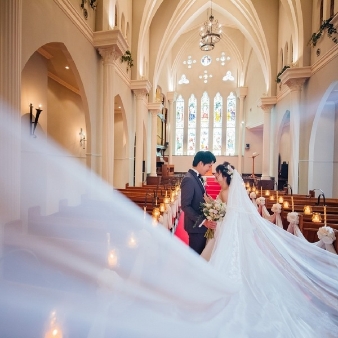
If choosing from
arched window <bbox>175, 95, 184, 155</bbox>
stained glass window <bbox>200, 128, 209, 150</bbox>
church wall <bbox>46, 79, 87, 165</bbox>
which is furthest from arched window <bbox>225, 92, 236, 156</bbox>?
church wall <bbox>46, 79, 87, 165</bbox>

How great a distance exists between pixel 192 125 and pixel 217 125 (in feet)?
7.46

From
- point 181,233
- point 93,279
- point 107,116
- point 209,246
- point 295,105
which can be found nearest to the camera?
point 93,279

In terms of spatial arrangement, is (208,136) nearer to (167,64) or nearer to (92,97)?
(167,64)

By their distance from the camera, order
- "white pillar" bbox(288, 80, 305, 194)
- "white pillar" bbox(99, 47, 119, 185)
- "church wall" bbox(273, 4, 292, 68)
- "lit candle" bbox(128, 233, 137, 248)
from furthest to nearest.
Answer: "church wall" bbox(273, 4, 292, 68), "white pillar" bbox(288, 80, 305, 194), "white pillar" bbox(99, 47, 119, 185), "lit candle" bbox(128, 233, 137, 248)

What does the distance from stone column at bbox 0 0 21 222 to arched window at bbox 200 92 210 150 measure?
730 inches

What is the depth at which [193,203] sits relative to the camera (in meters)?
2.93

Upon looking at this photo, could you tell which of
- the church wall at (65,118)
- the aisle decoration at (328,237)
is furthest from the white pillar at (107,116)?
the aisle decoration at (328,237)

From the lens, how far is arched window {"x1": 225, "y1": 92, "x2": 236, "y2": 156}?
20875mm

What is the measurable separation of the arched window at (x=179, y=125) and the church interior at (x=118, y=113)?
96.8 inches

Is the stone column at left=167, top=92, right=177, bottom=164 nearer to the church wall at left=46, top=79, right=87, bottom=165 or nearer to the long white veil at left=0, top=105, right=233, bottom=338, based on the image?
the church wall at left=46, top=79, right=87, bottom=165

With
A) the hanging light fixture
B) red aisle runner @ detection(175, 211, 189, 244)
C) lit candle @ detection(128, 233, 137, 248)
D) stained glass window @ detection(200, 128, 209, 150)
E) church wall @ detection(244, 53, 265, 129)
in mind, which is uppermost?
the hanging light fixture

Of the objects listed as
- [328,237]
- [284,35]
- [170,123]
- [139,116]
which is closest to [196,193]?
[328,237]

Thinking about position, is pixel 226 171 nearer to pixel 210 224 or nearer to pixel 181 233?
pixel 210 224

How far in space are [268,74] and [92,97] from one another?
413 inches
